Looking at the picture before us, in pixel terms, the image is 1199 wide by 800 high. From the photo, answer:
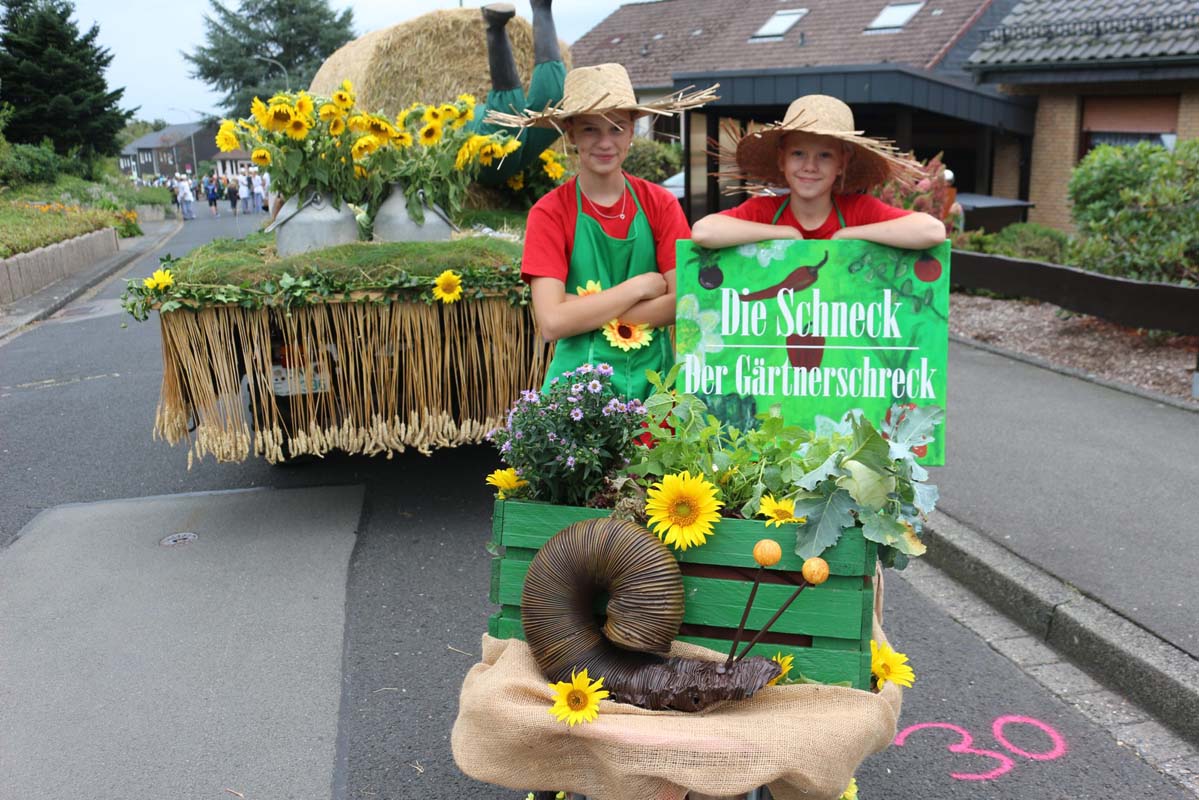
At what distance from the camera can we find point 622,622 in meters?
1.90

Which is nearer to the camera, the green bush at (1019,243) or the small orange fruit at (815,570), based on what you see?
the small orange fruit at (815,570)

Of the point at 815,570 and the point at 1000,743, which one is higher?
the point at 815,570

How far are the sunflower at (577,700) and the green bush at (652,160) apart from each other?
22836 millimetres

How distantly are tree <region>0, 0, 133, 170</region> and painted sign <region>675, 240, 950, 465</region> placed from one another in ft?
125

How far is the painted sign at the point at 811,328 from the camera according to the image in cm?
249

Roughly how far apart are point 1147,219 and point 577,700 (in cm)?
860

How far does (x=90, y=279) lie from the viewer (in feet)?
59.5

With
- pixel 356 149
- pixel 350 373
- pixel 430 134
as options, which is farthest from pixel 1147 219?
pixel 350 373

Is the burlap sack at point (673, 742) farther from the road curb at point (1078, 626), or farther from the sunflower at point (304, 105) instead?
the sunflower at point (304, 105)

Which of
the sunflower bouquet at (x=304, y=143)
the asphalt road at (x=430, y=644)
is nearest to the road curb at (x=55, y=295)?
the asphalt road at (x=430, y=644)

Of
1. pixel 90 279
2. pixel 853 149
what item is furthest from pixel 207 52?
pixel 853 149

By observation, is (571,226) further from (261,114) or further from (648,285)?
(261,114)

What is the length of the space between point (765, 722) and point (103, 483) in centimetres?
528

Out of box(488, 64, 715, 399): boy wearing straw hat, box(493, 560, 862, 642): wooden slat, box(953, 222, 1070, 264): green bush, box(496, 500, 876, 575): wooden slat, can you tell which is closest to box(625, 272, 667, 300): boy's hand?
box(488, 64, 715, 399): boy wearing straw hat
